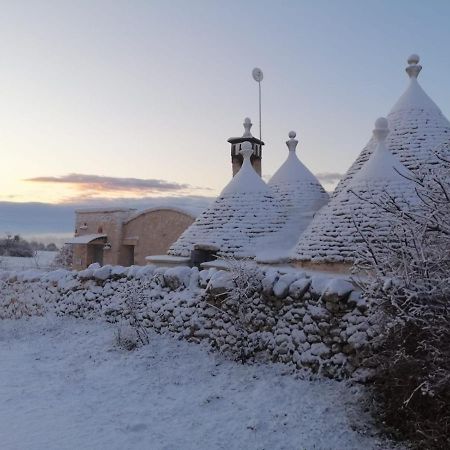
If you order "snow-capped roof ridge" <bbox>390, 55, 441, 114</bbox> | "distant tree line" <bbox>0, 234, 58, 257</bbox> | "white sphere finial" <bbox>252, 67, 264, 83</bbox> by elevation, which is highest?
"white sphere finial" <bbox>252, 67, 264, 83</bbox>

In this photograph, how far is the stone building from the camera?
69.6 ft

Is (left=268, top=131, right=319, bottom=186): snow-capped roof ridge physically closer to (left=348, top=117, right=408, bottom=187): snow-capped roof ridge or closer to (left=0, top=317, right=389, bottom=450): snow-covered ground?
(left=348, top=117, right=408, bottom=187): snow-capped roof ridge

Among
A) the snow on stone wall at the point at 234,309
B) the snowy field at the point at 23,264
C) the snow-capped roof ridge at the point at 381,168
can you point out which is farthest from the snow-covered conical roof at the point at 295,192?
the snowy field at the point at 23,264

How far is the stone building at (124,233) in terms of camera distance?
21.2 metres

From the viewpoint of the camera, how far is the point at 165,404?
5.91m

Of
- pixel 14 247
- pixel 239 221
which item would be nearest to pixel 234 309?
pixel 239 221

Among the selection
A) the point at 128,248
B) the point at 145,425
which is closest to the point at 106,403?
the point at 145,425

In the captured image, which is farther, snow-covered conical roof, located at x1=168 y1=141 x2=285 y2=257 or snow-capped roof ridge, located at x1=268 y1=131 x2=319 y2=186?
snow-capped roof ridge, located at x1=268 y1=131 x2=319 y2=186

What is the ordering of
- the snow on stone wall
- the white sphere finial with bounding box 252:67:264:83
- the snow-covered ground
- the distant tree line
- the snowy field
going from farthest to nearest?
the distant tree line, the white sphere finial with bounding box 252:67:264:83, the snowy field, the snow on stone wall, the snow-covered ground

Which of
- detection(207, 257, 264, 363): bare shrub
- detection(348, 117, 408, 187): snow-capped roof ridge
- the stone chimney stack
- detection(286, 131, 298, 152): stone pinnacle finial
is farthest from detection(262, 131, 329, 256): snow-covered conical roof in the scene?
detection(207, 257, 264, 363): bare shrub

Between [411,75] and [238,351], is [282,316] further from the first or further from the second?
[411,75]

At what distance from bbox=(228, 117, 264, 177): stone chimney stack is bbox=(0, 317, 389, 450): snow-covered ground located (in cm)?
1340

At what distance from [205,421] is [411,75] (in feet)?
40.3

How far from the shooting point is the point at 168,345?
26.7 ft
